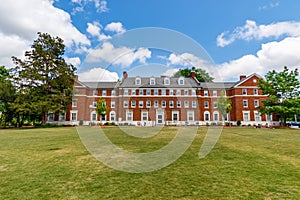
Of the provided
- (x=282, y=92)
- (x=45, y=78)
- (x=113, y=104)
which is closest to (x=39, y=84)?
(x=45, y=78)

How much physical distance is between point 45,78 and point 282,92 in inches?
1644

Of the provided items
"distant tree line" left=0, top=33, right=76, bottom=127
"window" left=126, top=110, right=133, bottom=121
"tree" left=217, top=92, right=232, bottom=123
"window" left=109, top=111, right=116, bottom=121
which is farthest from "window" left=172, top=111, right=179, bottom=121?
"distant tree line" left=0, top=33, right=76, bottom=127

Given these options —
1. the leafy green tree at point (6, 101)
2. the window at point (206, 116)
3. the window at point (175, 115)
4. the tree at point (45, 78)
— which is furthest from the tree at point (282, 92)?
the leafy green tree at point (6, 101)

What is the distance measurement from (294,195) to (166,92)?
130ft

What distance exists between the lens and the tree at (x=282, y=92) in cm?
2950

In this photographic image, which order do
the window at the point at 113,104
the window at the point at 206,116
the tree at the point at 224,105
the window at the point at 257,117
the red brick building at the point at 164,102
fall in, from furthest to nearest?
the window at the point at 113,104 < the window at the point at 206,116 < the red brick building at the point at 164,102 < the window at the point at 257,117 < the tree at the point at 224,105

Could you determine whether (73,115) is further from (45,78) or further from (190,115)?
(190,115)

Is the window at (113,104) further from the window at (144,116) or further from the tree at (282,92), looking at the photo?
the tree at (282,92)

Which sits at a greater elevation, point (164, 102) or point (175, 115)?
point (164, 102)

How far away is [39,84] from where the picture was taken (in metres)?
34.8

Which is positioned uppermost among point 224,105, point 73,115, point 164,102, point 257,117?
point 164,102

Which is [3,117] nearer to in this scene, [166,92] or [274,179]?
[166,92]

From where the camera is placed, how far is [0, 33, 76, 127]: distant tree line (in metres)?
32.6

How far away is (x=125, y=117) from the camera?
4200cm
